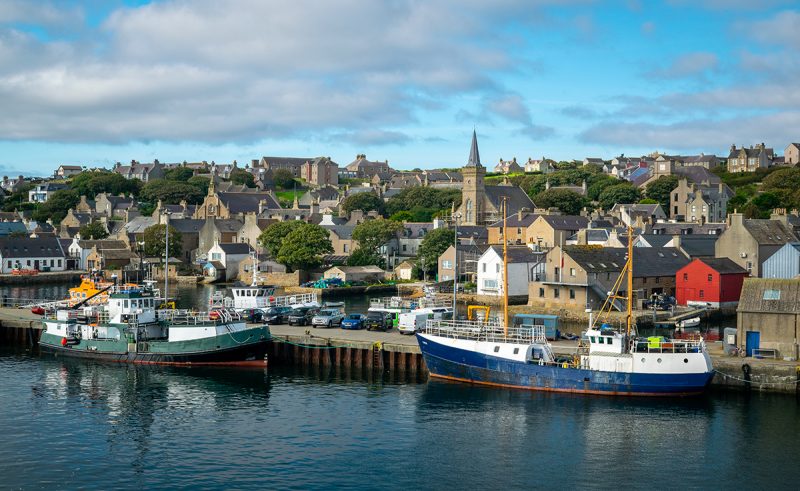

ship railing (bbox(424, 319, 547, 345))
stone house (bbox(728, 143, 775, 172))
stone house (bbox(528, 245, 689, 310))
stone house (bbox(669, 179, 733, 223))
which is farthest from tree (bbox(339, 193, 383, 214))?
ship railing (bbox(424, 319, 547, 345))

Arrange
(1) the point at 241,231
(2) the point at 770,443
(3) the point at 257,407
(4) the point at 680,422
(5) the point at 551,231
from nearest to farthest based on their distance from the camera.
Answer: (2) the point at 770,443 < (4) the point at 680,422 < (3) the point at 257,407 < (5) the point at 551,231 < (1) the point at 241,231

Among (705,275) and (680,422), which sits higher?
(705,275)

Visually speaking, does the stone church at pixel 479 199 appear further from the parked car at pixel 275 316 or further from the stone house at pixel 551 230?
the parked car at pixel 275 316

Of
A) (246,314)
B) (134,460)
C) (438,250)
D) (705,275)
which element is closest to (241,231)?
(438,250)

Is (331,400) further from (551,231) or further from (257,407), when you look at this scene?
(551,231)

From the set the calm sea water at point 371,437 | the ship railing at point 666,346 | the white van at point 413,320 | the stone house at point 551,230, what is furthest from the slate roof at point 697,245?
the calm sea water at point 371,437

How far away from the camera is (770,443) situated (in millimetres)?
31297

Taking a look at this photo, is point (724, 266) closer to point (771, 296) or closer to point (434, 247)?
point (771, 296)

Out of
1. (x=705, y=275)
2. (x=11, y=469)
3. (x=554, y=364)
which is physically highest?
(x=705, y=275)

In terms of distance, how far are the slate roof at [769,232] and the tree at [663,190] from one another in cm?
5532

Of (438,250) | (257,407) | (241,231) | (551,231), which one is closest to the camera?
(257,407)

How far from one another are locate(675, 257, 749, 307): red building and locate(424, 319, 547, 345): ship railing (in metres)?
26.7

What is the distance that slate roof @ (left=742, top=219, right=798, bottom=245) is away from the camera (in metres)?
70.9

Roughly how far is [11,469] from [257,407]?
10.9 m
